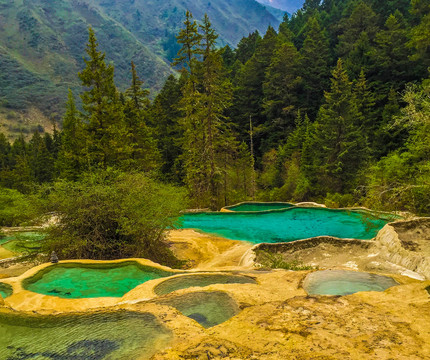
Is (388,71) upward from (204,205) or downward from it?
upward

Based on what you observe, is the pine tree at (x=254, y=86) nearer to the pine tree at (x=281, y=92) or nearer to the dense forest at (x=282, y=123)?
the dense forest at (x=282, y=123)

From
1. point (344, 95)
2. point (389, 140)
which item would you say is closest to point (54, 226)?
point (344, 95)

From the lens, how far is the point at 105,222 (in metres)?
11.0

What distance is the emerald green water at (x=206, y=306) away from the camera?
5227 mm

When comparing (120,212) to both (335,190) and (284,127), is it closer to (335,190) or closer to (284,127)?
(335,190)

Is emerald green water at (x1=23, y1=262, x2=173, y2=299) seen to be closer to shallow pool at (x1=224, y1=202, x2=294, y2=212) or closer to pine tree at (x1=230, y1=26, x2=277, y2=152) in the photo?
shallow pool at (x1=224, y1=202, x2=294, y2=212)

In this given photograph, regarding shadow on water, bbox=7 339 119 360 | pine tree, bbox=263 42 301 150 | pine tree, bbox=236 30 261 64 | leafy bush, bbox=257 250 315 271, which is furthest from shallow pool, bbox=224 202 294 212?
pine tree, bbox=236 30 261 64

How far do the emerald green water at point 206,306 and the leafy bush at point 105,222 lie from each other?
4.69 metres

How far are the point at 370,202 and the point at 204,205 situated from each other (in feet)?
47.9

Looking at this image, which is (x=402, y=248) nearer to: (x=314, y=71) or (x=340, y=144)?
(x=340, y=144)

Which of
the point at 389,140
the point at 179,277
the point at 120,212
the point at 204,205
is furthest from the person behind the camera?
the point at 389,140

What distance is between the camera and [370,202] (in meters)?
11.4

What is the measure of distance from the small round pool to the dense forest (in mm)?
3511

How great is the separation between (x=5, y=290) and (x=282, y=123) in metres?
34.2
